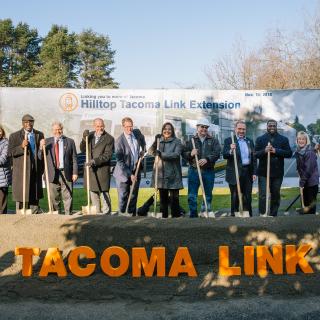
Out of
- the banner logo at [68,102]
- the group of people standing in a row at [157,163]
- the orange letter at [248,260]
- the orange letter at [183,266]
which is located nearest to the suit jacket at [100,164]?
the group of people standing in a row at [157,163]

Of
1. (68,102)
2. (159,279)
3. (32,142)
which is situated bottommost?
(159,279)

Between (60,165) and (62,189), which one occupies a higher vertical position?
(60,165)

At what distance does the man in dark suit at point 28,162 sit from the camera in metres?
7.88

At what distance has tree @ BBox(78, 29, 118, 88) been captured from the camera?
48.5 metres

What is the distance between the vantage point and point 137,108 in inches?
441

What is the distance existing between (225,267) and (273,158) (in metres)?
3.76

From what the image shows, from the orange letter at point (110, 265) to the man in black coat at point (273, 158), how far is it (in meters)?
3.88

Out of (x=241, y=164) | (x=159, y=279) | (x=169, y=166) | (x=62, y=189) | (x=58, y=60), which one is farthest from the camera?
(x=58, y=60)

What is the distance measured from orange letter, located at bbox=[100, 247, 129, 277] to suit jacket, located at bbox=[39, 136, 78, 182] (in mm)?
3491

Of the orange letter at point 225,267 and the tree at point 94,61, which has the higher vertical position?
the tree at point 94,61

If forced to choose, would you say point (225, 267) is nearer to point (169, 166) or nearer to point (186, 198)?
point (169, 166)

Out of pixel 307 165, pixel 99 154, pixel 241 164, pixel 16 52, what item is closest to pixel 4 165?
pixel 99 154

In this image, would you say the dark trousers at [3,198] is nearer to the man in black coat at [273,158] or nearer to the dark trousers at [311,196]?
the man in black coat at [273,158]

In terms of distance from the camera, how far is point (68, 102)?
11172 mm
